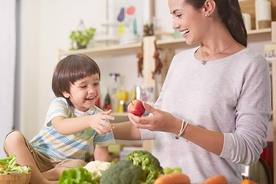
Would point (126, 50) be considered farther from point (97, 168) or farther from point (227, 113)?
point (97, 168)

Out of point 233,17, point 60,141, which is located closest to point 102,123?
point 60,141

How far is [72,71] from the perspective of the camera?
1.54 meters

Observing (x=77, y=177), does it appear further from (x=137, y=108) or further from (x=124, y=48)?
(x=124, y=48)

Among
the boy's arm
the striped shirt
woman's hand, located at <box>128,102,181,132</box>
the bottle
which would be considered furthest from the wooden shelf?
woman's hand, located at <box>128,102,181,132</box>

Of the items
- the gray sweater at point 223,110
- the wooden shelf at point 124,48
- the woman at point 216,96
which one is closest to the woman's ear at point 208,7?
the woman at point 216,96

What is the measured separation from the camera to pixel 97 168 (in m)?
1.05

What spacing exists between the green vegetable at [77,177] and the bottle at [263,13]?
6.64 feet

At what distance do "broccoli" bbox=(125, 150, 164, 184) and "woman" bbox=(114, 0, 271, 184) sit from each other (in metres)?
0.20

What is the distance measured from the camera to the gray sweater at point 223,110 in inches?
50.0

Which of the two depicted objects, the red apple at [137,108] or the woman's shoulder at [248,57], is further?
the woman's shoulder at [248,57]

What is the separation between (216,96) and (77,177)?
0.61 meters

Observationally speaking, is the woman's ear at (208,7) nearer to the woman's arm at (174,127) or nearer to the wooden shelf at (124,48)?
the woman's arm at (174,127)

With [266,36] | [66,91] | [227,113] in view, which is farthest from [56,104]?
[266,36]

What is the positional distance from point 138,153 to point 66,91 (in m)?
0.62
